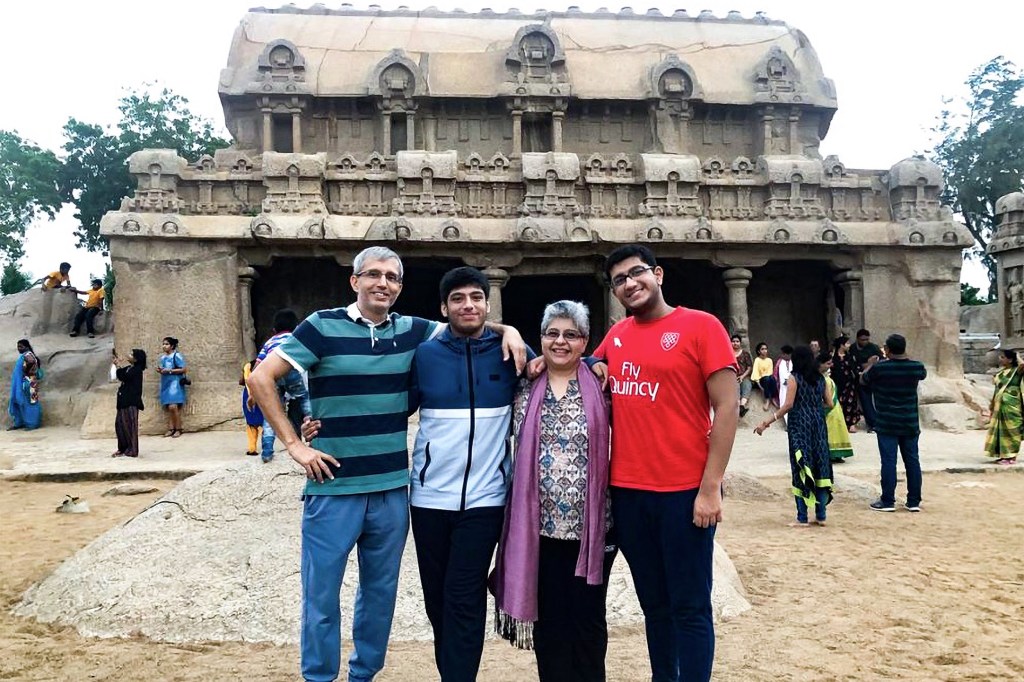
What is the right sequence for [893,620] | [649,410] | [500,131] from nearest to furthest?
[649,410] → [893,620] → [500,131]

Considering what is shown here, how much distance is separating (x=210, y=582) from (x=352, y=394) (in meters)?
2.16

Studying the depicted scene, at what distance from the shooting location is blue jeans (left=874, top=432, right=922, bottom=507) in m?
6.85

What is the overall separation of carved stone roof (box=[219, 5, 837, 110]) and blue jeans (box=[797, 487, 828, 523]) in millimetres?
10555

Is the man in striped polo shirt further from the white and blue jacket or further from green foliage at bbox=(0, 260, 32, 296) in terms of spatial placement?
green foliage at bbox=(0, 260, 32, 296)

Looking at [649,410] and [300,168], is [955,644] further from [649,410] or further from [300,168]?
[300,168]

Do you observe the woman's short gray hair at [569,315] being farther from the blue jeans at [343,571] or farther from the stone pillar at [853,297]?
the stone pillar at [853,297]

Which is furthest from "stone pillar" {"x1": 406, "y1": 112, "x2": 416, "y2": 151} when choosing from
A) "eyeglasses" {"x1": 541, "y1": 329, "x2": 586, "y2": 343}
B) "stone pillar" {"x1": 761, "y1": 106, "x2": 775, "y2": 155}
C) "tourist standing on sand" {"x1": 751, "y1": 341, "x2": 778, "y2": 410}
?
"eyeglasses" {"x1": 541, "y1": 329, "x2": 586, "y2": 343}

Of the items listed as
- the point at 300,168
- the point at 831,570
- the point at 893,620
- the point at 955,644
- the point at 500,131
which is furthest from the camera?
the point at 500,131

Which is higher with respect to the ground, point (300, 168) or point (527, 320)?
point (300, 168)

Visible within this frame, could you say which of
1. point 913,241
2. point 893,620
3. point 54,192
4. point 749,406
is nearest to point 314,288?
point 749,406

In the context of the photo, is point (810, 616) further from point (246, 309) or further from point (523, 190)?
point (246, 309)

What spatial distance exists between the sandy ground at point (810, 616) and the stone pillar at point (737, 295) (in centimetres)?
572

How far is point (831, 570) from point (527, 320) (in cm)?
1047

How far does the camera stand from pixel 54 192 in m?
22.9
